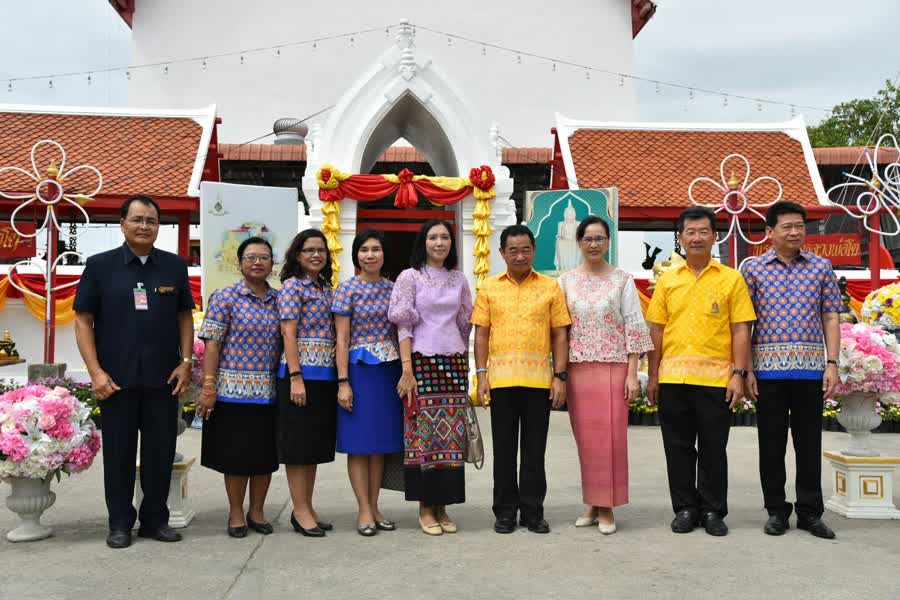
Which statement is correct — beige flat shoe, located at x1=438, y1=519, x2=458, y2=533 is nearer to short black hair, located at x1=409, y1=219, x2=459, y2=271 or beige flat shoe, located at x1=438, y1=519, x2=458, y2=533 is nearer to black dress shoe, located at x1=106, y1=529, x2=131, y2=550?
short black hair, located at x1=409, y1=219, x2=459, y2=271

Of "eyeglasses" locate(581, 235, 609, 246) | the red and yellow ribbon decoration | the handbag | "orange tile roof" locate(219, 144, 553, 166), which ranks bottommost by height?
the handbag

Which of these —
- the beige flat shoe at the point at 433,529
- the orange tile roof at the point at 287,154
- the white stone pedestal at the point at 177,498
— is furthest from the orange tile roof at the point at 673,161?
the white stone pedestal at the point at 177,498

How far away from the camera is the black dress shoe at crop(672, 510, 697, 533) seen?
3969 millimetres

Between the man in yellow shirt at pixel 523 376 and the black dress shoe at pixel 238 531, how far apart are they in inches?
47.1

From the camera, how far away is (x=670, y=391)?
13.1ft

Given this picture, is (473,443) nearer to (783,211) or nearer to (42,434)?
(783,211)

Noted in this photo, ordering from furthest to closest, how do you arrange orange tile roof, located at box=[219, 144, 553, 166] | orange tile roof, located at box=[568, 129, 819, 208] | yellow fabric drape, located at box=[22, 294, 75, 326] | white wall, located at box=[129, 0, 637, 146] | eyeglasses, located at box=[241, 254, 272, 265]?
1. white wall, located at box=[129, 0, 637, 146]
2. orange tile roof, located at box=[219, 144, 553, 166]
3. orange tile roof, located at box=[568, 129, 819, 208]
4. yellow fabric drape, located at box=[22, 294, 75, 326]
5. eyeglasses, located at box=[241, 254, 272, 265]

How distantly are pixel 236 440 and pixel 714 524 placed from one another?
2274 mm

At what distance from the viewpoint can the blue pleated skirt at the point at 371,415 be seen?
3928 mm

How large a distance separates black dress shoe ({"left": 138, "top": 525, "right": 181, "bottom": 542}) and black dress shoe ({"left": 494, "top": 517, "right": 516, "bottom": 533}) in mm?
1488

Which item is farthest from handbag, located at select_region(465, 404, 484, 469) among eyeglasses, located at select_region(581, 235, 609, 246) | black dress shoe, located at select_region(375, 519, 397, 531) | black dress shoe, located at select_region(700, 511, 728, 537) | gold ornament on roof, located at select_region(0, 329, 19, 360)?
gold ornament on roof, located at select_region(0, 329, 19, 360)

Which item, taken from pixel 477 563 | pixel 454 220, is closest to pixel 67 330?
pixel 454 220

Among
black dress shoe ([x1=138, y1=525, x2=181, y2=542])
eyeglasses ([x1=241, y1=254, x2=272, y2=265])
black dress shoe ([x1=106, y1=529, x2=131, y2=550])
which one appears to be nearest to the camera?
black dress shoe ([x1=106, y1=529, x2=131, y2=550])

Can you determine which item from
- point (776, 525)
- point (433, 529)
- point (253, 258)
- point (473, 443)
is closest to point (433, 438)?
point (473, 443)
